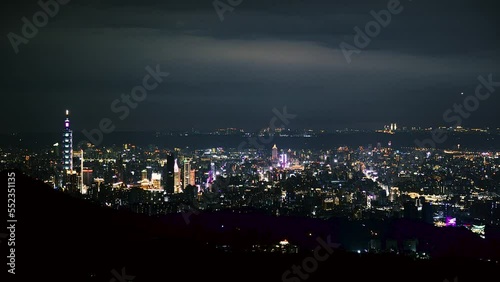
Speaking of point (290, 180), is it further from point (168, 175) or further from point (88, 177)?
point (88, 177)

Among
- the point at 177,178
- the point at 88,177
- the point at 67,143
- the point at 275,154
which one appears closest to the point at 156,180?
the point at 177,178

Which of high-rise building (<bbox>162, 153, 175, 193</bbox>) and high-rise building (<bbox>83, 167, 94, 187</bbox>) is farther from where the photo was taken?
high-rise building (<bbox>162, 153, 175, 193</bbox>)

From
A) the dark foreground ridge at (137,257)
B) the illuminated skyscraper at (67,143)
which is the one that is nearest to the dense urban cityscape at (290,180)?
the illuminated skyscraper at (67,143)

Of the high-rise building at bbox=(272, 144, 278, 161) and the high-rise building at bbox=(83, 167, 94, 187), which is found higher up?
the high-rise building at bbox=(272, 144, 278, 161)

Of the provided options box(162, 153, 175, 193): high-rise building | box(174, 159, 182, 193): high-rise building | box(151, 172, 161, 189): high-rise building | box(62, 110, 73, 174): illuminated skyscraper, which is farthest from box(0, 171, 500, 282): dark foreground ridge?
box(62, 110, 73, 174): illuminated skyscraper

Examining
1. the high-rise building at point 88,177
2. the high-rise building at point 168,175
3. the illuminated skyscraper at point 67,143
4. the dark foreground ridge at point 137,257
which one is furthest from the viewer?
the illuminated skyscraper at point 67,143

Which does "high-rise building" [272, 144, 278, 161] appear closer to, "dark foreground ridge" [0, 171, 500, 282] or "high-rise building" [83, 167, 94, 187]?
"high-rise building" [83, 167, 94, 187]

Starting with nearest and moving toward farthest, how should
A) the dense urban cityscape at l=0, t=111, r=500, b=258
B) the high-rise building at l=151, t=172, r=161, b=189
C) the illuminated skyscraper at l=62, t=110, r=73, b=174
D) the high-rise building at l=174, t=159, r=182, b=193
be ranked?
the dense urban cityscape at l=0, t=111, r=500, b=258
the high-rise building at l=174, t=159, r=182, b=193
the high-rise building at l=151, t=172, r=161, b=189
the illuminated skyscraper at l=62, t=110, r=73, b=174

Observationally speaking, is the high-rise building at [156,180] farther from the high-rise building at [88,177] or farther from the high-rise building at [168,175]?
the high-rise building at [88,177]

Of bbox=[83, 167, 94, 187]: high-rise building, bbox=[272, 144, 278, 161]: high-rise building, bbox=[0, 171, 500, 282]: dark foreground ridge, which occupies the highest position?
bbox=[272, 144, 278, 161]: high-rise building
